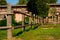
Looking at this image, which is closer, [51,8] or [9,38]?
[9,38]

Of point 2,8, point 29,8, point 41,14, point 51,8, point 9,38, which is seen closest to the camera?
point 9,38

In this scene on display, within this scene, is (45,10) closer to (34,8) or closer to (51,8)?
(34,8)

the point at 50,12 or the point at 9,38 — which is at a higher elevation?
the point at 9,38

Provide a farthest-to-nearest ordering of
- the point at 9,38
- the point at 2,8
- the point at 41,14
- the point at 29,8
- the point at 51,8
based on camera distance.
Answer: the point at 2,8 < the point at 51,8 < the point at 29,8 < the point at 41,14 < the point at 9,38

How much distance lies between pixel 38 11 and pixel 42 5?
3.00ft

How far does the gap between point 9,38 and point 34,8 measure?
1607 centimetres

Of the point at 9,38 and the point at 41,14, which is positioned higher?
the point at 9,38

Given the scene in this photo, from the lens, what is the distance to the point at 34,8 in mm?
23969

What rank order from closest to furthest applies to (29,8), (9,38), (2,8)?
(9,38)
(29,8)
(2,8)

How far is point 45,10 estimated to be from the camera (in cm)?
2359

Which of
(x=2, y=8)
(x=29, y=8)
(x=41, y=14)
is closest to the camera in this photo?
(x=41, y=14)

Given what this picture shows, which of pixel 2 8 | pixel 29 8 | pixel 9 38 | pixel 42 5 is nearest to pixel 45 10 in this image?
pixel 42 5

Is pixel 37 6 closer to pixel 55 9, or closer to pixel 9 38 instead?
pixel 55 9

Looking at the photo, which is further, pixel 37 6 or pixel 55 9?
pixel 55 9
